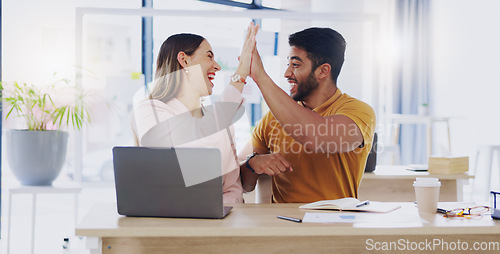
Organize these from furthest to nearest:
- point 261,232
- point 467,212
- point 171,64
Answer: point 171,64, point 467,212, point 261,232

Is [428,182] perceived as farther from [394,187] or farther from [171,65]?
[394,187]

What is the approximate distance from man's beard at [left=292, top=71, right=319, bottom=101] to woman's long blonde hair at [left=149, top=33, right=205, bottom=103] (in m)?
0.44

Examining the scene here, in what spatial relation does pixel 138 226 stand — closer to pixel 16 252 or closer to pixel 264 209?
pixel 264 209

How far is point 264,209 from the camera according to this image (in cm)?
159

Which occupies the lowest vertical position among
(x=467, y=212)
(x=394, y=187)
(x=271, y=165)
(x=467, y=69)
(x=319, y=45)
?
(x=394, y=187)

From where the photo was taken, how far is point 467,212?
1.53 meters

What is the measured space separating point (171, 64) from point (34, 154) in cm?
133

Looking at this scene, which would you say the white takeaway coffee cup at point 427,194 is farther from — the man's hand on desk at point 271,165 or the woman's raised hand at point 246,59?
the woman's raised hand at point 246,59

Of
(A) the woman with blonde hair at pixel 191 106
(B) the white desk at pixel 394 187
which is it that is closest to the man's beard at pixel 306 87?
(A) the woman with blonde hair at pixel 191 106

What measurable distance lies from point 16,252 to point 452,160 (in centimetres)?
269

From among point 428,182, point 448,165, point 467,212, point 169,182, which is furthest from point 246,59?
point 448,165

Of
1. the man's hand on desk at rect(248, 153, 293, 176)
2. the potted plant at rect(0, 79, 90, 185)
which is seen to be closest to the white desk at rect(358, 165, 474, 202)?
the man's hand on desk at rect(248, 153, 293, 176)

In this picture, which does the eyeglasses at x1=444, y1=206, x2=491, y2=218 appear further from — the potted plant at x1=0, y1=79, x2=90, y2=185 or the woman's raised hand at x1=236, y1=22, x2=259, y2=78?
the potted plant at x1=0, y1=79, x2=90, y2=185

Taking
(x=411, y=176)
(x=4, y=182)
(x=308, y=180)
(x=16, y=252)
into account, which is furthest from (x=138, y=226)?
(x=4, y=182)
